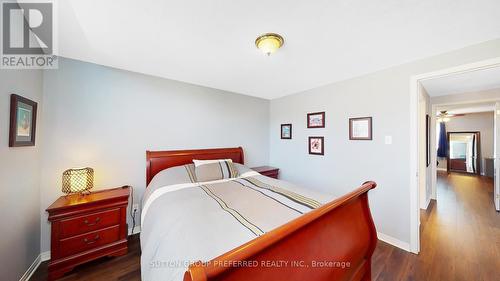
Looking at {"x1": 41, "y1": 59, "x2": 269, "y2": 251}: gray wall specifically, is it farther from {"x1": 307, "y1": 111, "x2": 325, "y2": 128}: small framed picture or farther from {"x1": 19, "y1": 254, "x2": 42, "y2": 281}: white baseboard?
{"x1": 307, "y1": 111, "x2": 325, "y2": 128}: small framed picture

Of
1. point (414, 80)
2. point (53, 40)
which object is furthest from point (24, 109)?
point (414, 80)

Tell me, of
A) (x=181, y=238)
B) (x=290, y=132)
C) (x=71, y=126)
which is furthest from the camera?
(x=290, y=132)

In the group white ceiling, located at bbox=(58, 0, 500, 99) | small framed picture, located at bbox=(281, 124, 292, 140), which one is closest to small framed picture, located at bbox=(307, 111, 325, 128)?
small framed picture, located at bbox=(281, 124, 292, 140)

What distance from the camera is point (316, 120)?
119 inches

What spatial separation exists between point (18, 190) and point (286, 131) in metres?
3.46

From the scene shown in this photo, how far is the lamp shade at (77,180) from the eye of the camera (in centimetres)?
183

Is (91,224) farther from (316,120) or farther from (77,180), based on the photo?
(316,120)

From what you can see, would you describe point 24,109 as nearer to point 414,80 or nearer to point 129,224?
point 129,224

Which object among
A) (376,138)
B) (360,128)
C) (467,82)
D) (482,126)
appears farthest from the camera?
(482,126)

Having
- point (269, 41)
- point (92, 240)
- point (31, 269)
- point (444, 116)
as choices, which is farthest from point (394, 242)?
point (444, 116)

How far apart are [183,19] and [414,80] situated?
2.50 m

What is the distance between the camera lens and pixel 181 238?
104cm

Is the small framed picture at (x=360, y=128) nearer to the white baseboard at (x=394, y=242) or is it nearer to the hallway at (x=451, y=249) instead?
the white baseboard at (x=394, y=242)

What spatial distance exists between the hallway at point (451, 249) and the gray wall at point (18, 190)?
3140 millimetres
